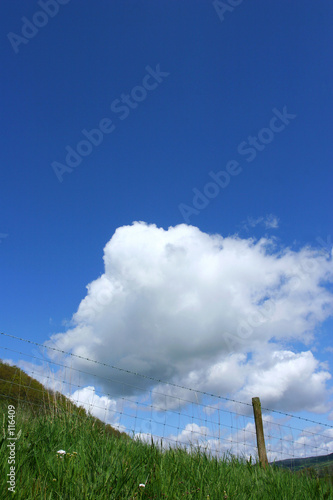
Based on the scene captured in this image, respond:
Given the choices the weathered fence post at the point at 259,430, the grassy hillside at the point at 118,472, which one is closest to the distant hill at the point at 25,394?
the grassy hillside at the point at 118,472

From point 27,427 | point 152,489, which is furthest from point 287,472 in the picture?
point 27,427

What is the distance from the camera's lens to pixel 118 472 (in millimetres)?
3578

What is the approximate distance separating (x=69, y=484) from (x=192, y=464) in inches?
73.6

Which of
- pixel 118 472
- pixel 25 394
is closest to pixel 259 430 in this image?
pixel 118 472

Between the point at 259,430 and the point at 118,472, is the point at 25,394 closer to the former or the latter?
the point at 259,430

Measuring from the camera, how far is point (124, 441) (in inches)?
199

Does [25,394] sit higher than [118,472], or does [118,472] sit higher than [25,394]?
[25,394]

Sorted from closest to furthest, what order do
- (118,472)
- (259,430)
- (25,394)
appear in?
(118,472), (259,430), (25,394)

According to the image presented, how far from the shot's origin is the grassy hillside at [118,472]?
316cm

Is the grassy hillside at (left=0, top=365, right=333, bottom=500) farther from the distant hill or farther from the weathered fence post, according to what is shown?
the weathered fence post

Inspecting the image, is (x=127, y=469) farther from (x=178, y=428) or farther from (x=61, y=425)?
(x=178, y=428)

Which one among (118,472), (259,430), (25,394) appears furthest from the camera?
(25,394)

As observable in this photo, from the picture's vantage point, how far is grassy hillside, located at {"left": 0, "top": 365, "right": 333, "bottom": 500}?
3158 mm

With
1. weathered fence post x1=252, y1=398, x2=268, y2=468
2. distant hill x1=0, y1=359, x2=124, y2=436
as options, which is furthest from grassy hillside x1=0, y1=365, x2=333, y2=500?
weathered fence post x1=252, y1=398, x2=268, y2=468
